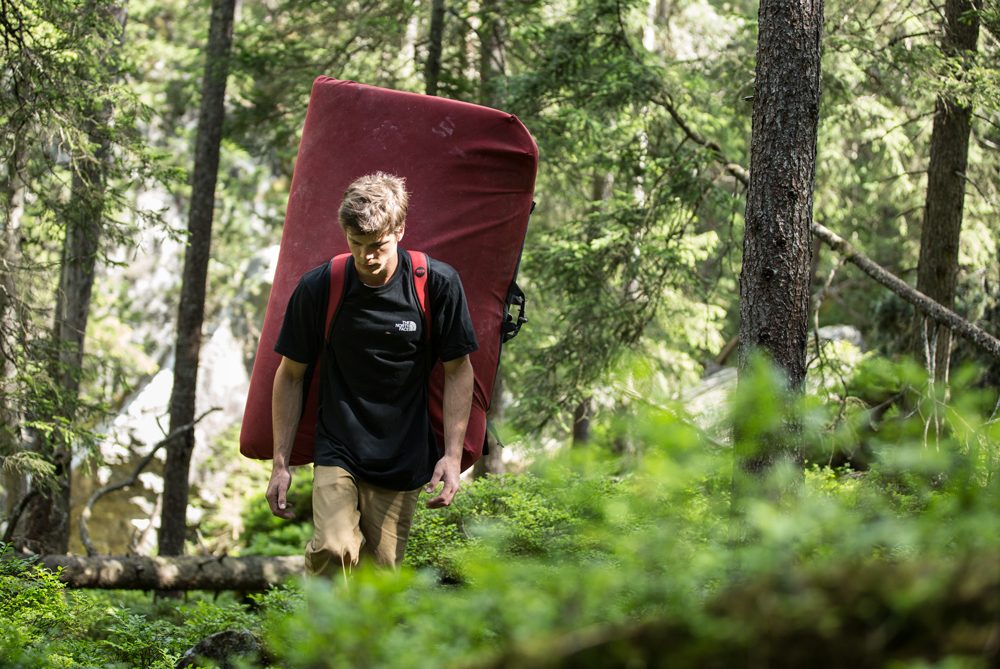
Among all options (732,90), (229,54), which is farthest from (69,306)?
(732,90)

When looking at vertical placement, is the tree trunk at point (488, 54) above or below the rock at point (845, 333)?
above

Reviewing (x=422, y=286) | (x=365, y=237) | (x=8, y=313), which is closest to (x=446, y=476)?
(x=422, y=286)

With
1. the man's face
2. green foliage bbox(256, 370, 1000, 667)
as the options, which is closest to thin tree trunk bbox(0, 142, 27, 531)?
the man's face

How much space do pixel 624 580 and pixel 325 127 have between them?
4.26 meters

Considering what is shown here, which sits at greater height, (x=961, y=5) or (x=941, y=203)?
(x=961, y=5)

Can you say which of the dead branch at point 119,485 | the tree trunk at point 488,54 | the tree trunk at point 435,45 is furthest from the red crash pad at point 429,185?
the tree trunk at point 435,45

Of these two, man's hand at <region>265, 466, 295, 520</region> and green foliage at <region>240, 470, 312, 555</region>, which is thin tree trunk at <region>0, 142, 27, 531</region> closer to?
man's hand at <region>265, 466, 295, 520</region>

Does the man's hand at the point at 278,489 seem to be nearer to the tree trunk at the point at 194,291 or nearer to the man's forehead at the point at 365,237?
the man's forehead at the point at 365,237

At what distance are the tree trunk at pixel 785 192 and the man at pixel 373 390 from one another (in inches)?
72.0

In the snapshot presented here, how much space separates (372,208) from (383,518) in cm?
147

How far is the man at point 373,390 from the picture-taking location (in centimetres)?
435

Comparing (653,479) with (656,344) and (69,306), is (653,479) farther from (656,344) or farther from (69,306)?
(656,344)

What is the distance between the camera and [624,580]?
2.00 meters

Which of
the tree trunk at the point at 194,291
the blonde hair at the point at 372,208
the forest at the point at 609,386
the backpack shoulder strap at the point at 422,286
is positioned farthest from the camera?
the tree trunk at the point at 194,291
